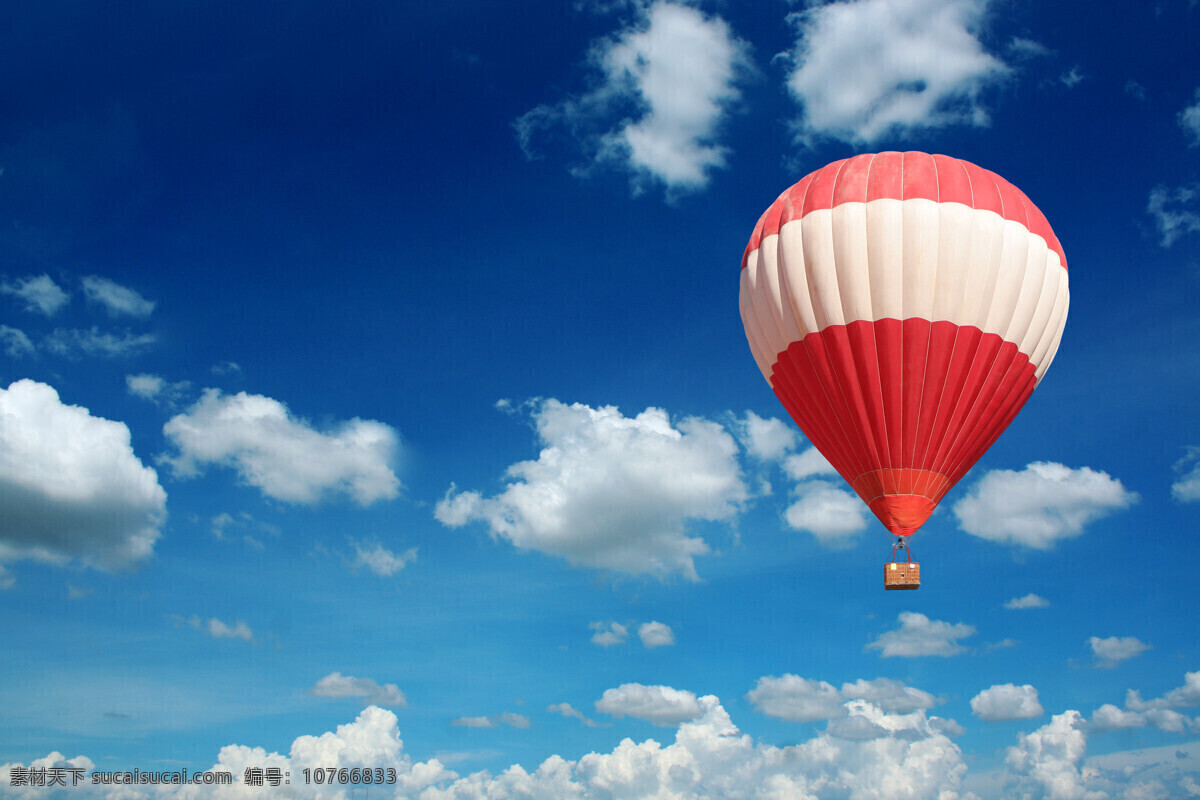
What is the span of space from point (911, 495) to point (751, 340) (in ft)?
33.3

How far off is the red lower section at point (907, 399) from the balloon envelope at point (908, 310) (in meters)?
0.04

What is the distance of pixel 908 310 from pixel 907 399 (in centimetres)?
342

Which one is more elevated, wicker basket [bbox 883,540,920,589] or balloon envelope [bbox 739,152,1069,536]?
balloon envelope [bbox 739,152,1069,536]

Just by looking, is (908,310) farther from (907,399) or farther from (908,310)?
(907,399)

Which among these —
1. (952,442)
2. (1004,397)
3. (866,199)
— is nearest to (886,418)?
(952,442)

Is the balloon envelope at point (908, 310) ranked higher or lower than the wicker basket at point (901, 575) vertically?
higher

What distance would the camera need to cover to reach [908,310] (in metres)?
37.0

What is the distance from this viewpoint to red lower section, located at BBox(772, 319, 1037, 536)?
122 feet

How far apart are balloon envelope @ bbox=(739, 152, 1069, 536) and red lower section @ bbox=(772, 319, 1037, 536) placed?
4 cm

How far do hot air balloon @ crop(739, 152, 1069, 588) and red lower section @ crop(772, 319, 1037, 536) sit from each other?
5 cm

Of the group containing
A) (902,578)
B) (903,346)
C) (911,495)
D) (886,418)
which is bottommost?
(902,578)

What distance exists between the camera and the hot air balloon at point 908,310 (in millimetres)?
37125

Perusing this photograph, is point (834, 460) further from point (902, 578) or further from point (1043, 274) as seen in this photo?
point (1043, 274)

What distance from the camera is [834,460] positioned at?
40.3 metres
